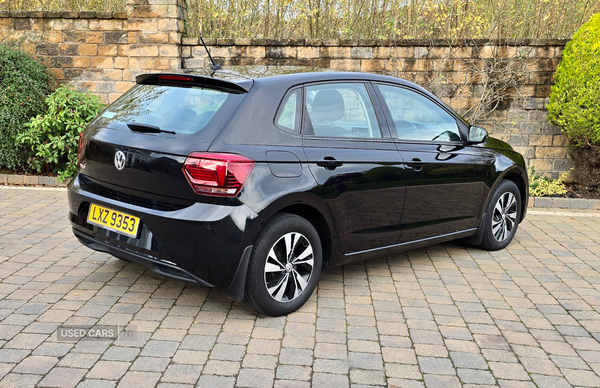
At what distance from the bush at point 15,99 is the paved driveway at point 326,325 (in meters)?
3.19

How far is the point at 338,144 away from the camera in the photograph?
4270mm

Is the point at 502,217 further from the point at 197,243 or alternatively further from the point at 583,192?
the point at 583,192

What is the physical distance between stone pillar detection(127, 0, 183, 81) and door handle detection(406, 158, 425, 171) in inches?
215

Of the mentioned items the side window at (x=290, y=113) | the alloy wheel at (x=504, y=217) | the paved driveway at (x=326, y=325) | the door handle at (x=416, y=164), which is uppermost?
the side window at (x=290, y=113)

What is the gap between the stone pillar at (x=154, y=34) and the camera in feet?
29.5

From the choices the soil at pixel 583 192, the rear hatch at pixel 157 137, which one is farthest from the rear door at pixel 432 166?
the soil at pixel 583 192

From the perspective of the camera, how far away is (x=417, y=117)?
5004mm

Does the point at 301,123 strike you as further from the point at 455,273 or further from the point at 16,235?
the point at 16,235

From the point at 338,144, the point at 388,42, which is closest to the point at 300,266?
the point at 338,144

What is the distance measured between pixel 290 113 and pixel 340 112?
523 mm

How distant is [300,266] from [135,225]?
116 centimetres

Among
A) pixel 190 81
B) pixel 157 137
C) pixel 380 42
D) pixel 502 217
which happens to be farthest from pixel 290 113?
pixel 380 42

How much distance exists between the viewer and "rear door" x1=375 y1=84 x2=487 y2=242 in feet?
15.6

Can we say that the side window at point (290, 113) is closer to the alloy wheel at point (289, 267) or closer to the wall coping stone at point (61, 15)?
the alloy wheel at point (289, 267)
